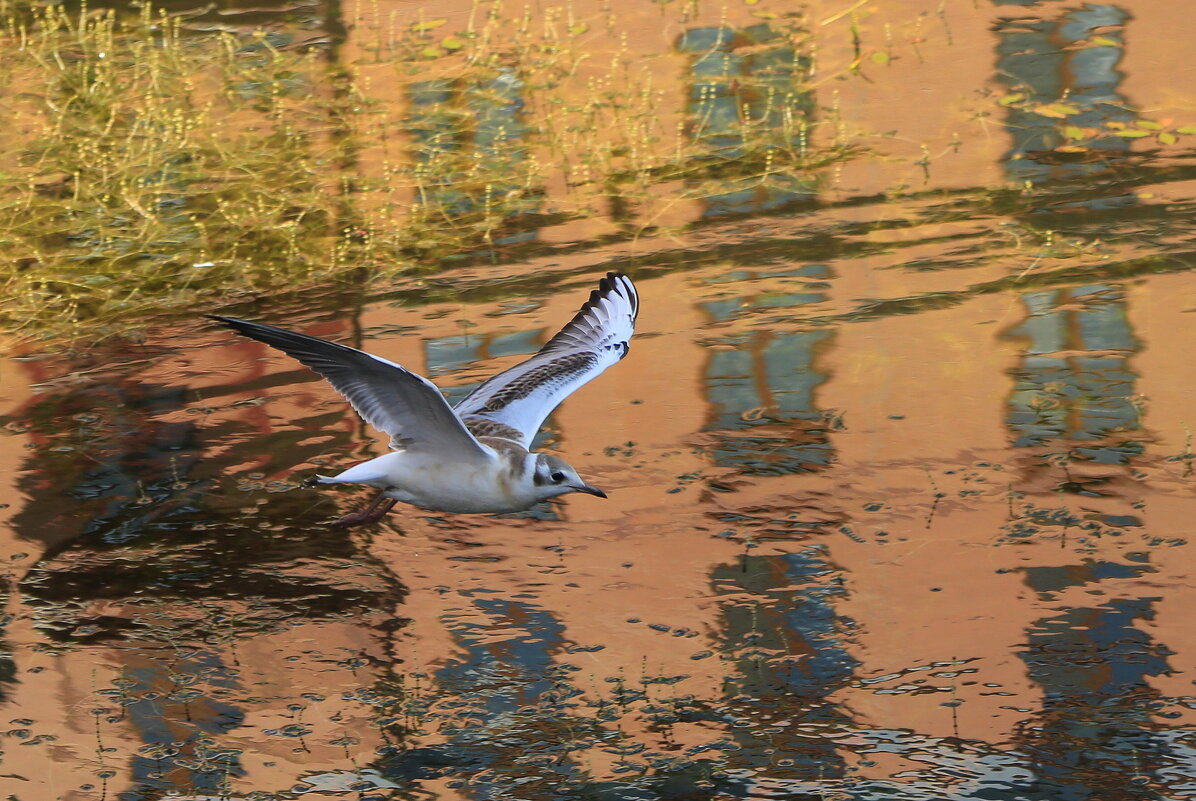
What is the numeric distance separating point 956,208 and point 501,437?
4.35 m

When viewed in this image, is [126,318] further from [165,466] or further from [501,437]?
[501,437]

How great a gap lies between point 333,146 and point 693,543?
496 centimetres

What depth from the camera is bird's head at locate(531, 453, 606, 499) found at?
17.4 ft

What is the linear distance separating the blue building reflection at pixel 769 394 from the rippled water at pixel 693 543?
22mm

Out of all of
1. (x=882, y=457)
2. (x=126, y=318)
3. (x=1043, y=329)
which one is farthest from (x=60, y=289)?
(x=1043, y=329)

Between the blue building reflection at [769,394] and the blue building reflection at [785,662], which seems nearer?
the blue building reflection at [785,662]

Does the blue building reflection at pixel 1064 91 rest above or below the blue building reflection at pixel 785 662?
above

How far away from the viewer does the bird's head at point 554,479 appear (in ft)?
17.4

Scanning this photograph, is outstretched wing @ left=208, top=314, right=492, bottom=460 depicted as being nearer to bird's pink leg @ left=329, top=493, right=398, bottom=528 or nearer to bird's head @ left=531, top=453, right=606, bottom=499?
bird's head @ left=531, top=453, right=606, bottom=499

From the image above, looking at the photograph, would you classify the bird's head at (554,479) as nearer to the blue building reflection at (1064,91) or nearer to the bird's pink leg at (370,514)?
the bird's pink leg at (370,514)

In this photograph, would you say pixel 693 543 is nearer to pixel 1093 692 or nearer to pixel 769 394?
pixel 769 394

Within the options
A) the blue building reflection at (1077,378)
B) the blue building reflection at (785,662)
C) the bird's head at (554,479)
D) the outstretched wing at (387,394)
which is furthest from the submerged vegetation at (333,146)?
the blue building reflection at (785,662)

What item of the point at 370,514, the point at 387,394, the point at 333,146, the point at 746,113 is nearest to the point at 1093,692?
the point at 387,394

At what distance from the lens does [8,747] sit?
485 centimetres
